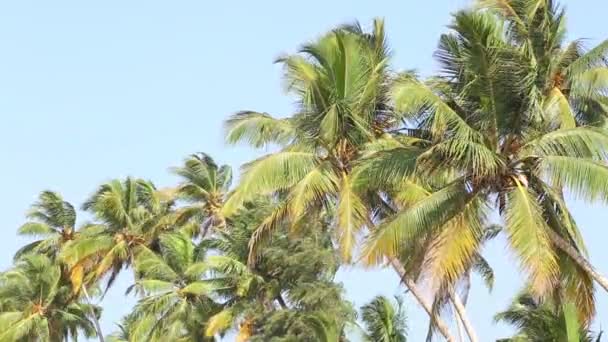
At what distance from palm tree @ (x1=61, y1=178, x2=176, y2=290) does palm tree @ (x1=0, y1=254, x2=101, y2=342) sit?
4.01ft

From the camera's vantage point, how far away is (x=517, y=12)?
64.0 ft

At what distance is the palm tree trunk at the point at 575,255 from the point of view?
17.7 meters

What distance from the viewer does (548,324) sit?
21141 mm

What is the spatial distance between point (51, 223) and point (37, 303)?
4.66 m

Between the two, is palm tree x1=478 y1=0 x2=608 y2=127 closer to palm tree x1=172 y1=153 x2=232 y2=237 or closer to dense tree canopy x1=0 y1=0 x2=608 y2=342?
dense tree canopy x1=0 y1=0 x2=608 y2=342

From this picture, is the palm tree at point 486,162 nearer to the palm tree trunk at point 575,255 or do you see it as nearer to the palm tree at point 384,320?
the palm tree trunk at point 575,255

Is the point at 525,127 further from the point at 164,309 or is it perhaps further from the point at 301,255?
the point at 164,309

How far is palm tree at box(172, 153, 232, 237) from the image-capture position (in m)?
43.0

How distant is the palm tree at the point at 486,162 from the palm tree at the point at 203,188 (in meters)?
24.4

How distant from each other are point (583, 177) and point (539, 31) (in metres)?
3.26

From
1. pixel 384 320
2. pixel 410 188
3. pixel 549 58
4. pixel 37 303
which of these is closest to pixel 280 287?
pixel 384 320

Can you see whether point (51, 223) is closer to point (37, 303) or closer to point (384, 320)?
point (37, 303)

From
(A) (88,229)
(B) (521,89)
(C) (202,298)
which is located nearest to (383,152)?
(B) (521,89)

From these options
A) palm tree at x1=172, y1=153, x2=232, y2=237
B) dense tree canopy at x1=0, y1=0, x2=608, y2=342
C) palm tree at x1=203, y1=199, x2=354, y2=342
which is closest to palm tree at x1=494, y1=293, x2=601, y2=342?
dense tree canopy at x1=0, y1=0, x2=608, y2=342
